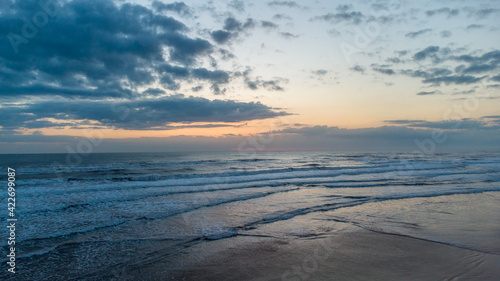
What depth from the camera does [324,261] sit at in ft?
19.1

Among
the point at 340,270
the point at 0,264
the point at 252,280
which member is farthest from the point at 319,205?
the point at 0,264

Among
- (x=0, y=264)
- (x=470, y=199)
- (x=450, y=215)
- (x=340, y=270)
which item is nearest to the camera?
(x=340, y=270)

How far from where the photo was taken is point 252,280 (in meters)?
4.96

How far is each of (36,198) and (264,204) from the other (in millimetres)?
12001

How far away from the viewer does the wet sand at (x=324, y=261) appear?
5.12 meters

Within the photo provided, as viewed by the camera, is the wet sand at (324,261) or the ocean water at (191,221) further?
the ocean water at (191,221)

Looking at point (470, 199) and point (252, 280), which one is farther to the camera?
point (470, 199)

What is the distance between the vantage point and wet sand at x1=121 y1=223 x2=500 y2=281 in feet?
16.8

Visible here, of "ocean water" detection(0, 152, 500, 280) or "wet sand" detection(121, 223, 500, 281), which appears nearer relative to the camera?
"wet sand" detection(121, 223, 500, 281)

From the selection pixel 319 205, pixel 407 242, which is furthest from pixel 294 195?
pixel 407 242

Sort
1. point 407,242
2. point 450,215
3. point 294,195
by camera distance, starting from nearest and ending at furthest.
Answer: point 407,242 → point 450,215 → point 294,195

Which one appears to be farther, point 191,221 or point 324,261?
point 191,221

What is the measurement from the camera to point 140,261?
5930 mm

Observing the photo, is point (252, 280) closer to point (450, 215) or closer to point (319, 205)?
point (319, 205)
